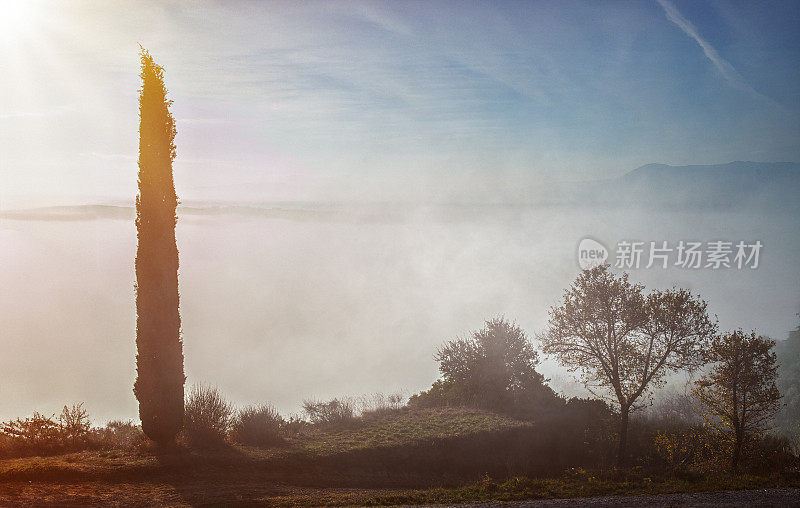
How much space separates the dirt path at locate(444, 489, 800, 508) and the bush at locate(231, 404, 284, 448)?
8490mm

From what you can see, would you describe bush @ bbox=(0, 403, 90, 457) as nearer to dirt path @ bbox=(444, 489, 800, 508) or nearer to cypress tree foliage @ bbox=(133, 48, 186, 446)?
cypress tree foliage @ bbox=(133, 48, 186, 446)

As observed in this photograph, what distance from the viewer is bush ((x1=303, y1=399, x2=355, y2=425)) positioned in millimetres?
22766

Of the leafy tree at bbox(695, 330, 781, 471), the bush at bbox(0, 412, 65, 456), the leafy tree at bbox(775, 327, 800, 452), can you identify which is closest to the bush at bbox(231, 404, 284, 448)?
the bush at bbox(0, 412, 65, 456)

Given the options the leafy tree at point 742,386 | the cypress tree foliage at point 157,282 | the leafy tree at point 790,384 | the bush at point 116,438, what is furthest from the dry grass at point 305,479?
the leafy tree at point 790,384

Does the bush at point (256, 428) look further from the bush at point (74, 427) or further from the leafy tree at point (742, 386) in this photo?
the leafy tree at point (742, 386)

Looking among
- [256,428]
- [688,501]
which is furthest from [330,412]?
[688,501]

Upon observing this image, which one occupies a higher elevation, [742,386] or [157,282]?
[157,282]

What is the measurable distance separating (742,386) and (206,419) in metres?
18.3

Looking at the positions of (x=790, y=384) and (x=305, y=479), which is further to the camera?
(x=790, y=384)

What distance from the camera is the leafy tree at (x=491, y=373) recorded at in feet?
83.2

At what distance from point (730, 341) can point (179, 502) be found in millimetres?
18323

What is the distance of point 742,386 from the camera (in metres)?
19.1

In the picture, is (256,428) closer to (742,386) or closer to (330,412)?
(330,412)

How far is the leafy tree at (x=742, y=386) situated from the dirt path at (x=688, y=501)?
5289mm
